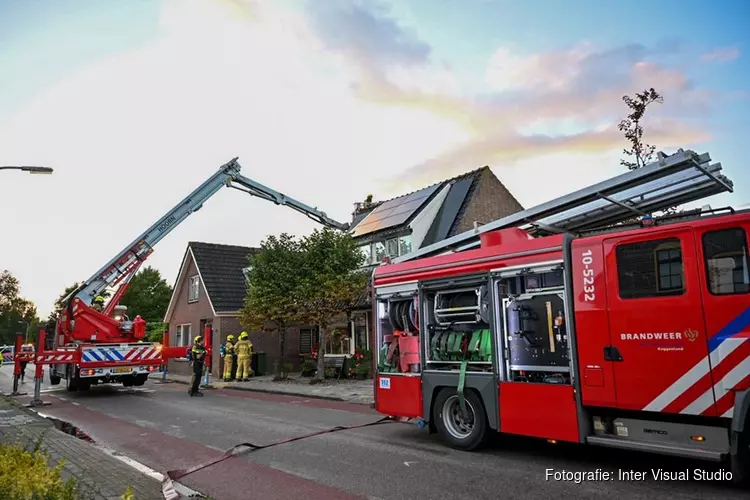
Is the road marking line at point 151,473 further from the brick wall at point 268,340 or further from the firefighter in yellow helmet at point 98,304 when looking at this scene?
the brick wall at point 268,340

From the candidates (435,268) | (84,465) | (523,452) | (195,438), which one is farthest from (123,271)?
(523,452)

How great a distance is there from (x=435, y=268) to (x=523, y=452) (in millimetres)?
2825

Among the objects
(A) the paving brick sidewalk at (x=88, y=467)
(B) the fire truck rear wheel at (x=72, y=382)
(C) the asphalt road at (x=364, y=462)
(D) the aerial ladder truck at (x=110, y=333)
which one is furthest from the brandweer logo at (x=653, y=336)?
(B) the fire truck rear wheel at (x=72, y=382)

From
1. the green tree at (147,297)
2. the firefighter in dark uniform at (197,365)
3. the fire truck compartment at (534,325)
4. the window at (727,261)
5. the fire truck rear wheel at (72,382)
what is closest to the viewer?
the window at (727,261)

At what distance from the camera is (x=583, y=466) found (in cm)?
620

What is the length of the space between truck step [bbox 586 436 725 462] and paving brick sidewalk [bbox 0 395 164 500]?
4.72 metres

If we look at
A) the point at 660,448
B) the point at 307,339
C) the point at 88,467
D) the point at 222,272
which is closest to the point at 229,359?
the point at 307,339

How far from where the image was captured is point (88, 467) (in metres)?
6.34

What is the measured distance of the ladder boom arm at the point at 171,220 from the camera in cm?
1733

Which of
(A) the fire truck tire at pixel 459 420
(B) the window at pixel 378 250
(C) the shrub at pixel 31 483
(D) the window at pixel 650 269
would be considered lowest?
(A) the fire truck tire at pixel 459 420

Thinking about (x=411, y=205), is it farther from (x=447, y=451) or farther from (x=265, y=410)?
(x=447, y=451)

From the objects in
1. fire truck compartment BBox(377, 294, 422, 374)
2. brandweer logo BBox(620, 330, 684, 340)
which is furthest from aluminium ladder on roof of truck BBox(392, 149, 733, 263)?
brandweer logo BBox(620, 330, 684, 340)

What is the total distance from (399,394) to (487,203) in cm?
1683

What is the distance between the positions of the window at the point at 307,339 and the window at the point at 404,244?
601cm
